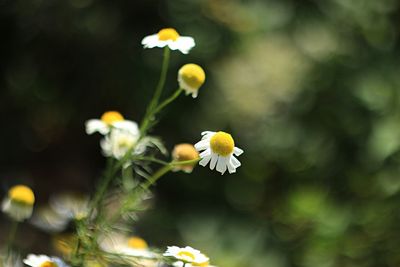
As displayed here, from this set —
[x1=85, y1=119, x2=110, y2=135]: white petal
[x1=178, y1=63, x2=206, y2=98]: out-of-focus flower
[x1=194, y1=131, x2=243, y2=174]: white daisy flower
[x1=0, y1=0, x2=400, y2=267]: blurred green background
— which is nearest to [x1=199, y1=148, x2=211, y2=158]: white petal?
[x1=194, y1=131, x2=243, y2=174]: white daisy flower

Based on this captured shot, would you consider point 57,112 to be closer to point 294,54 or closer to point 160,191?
point 160,191

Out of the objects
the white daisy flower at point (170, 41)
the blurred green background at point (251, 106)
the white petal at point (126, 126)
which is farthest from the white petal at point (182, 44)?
the blurred green background at point (251, 106)

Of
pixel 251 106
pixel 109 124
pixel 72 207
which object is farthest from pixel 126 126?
pixel 251 106

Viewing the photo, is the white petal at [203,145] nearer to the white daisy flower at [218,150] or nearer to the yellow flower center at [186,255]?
the white daisy flower at [218,150]

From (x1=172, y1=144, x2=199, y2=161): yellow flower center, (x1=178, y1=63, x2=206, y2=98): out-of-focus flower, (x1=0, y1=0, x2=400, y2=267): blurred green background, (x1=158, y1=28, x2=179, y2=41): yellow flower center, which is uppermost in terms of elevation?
(x1=0, y1=0, x2=400, y2=267): blurred green background

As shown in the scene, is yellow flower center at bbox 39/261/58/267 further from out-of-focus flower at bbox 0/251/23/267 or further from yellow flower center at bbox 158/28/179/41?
yellow flower center at bbox 158/28/179/41

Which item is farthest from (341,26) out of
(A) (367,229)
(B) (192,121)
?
(A) (367,229)

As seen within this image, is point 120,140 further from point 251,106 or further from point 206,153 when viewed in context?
point 251,106
